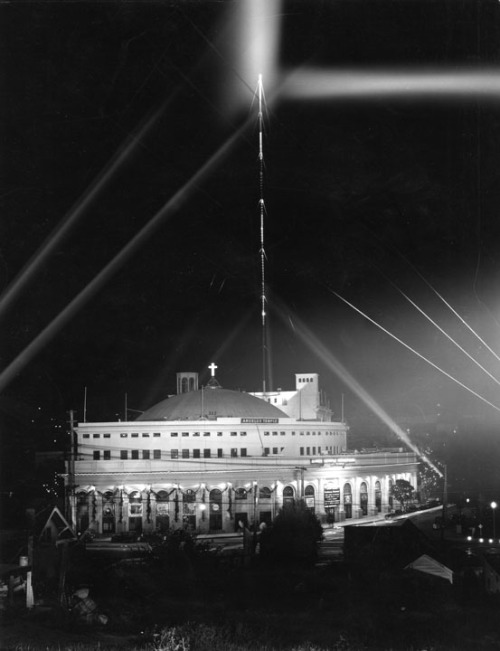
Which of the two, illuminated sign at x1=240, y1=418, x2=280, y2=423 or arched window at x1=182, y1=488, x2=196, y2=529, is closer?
arched window at x1=182, y1=488, x2=196, y2=529

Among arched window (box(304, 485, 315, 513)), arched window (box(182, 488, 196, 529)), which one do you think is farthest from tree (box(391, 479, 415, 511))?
arched window (box(182, 488, 196, 529))

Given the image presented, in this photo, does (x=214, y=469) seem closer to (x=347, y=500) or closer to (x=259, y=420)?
(x=259, y=420)

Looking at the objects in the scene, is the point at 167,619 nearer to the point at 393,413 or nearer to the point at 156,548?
the point at 156,548

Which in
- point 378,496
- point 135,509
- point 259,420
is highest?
point 259,420

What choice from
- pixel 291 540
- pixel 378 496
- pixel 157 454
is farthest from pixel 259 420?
pixel 291 540

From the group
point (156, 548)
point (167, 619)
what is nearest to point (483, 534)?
point (156, 548)

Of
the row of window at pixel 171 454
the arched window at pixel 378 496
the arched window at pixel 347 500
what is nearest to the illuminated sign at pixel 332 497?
the arched window at pixel 347 500

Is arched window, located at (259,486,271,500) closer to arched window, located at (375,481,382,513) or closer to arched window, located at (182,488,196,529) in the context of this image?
arched window, located at (182,488,196,529)
